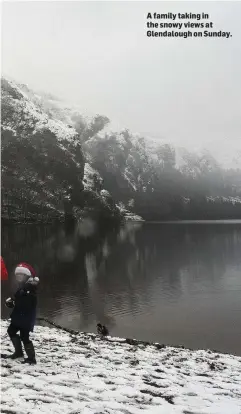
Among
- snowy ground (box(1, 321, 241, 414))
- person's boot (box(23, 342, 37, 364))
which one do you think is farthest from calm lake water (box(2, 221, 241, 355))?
person's boot (box(23, 342, 37, 364))

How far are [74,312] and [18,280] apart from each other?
31501mm

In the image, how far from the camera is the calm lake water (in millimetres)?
32812

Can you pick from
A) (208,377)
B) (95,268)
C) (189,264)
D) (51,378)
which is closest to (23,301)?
(51,378)

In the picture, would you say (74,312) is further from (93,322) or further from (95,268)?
(95,268)

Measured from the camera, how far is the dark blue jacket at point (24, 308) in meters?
10.4

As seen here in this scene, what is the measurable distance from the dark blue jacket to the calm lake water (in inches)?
771

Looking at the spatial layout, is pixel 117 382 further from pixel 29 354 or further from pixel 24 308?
pixel 24 308

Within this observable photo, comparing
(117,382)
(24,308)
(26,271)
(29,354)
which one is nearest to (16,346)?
(29,354)

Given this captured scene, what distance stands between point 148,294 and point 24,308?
41.9 meters

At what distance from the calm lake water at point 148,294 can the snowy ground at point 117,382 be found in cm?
1537

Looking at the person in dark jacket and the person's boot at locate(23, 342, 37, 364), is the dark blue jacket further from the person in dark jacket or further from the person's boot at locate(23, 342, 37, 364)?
the person's boot at locate(23, 342, 37, 364)

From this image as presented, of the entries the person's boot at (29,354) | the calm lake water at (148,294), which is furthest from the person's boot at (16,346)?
the calm lake water at (148,294)

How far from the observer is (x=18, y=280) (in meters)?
10.4

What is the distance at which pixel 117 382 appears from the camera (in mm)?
9766
